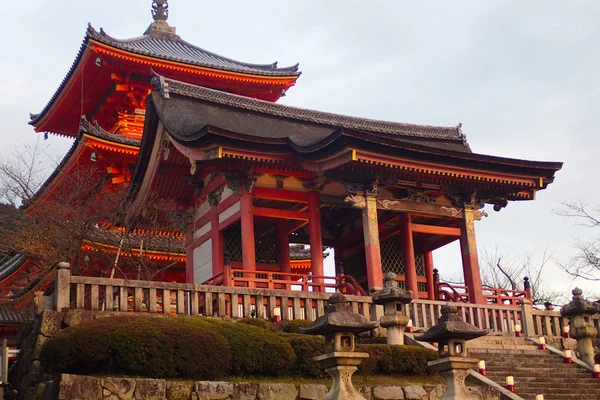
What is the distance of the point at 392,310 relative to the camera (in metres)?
16.3

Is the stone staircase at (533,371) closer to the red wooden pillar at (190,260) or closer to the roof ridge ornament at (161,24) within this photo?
the red wooden pillar at (190,260)

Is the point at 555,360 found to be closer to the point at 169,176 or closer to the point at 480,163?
the point at 480,163

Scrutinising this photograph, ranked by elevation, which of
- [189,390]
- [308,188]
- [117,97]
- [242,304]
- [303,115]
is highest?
[117,97]

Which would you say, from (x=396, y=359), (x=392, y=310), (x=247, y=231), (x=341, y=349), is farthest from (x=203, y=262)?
(x=341, y=349)

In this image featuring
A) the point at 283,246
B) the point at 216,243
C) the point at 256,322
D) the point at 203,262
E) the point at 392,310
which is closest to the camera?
the point at 256,322

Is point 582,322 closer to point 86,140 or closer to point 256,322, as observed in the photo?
point 256,322

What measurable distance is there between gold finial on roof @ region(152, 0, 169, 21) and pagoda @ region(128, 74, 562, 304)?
18.9 m

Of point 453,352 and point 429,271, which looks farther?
point 429,271

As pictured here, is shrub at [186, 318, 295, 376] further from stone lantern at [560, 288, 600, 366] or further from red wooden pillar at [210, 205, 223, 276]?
red wooden pillar at [210, 205, 223, 276]

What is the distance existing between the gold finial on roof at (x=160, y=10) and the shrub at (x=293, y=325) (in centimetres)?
2980

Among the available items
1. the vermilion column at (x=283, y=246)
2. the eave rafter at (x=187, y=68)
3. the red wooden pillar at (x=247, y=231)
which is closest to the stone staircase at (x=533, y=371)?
the red wooden pillar at (x=247, y=231)

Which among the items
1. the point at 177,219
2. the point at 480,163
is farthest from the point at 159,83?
the point at 480,163

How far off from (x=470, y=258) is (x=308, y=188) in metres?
4.77

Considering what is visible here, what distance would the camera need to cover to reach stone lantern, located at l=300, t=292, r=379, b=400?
473 inches
